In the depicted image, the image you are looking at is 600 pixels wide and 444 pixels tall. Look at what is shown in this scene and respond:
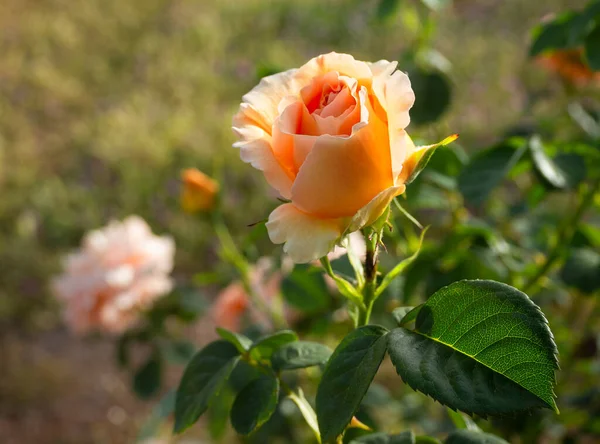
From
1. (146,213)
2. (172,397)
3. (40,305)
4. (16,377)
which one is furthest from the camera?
(146,213)

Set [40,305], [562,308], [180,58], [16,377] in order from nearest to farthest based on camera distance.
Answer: [562,308] < [16,377] < [40,305] < [180,58]

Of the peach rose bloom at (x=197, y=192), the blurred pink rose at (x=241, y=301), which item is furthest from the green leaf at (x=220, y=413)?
the peach rose bloom at (x=197, y=192)

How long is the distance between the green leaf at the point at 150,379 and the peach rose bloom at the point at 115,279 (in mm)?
61

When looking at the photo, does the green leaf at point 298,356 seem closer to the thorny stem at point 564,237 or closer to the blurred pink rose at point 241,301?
the thorny stem at point 564,237

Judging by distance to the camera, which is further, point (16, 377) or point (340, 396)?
point (16, 377)

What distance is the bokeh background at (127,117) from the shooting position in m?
1.61

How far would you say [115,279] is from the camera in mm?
868

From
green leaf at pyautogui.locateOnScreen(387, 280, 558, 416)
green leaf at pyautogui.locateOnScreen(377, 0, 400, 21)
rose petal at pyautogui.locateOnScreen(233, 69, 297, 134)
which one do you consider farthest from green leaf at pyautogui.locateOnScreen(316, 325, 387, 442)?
green leaf at pyautogui.locateOnScreen(377, 0, 400, 21)

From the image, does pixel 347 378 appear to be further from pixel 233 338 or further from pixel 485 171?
pixel 485 171

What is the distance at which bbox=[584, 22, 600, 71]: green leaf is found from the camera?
1.72 feet

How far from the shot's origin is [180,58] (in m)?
2.76

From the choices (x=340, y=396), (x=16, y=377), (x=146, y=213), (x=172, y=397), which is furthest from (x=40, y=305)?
(x=340, y=396)

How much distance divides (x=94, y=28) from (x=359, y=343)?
115 inches

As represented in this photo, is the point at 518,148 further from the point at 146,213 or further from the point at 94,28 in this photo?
the point at 94,28
